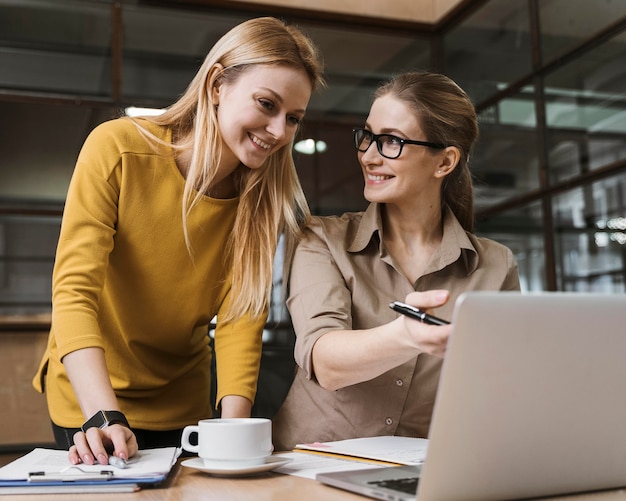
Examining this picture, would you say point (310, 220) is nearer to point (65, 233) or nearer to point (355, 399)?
point (355, 399)

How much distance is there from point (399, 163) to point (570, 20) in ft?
6.95

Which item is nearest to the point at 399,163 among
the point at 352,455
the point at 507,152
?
the point at 352,455

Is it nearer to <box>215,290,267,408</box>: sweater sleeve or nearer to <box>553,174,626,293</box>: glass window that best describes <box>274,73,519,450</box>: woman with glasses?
<box>215,290,267,408</box>: sweater sleeve

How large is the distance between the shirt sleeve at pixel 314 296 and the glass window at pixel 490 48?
93.9 inches

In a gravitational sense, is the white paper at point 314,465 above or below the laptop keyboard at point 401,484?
below

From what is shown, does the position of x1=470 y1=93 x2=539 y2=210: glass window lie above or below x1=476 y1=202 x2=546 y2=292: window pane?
above

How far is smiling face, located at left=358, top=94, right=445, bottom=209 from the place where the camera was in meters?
1.50

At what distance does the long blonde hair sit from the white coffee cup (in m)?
0.49

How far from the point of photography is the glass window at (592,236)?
2.92 m

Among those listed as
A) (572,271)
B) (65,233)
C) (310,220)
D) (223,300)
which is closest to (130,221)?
(65,233)

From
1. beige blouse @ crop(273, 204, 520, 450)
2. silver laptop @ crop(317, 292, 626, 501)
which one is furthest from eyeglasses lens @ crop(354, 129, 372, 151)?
silver laptop @ crop(317, 292, 626, 501)

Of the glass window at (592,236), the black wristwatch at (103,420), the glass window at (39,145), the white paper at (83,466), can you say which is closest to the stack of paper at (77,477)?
the white paper at (83,466)

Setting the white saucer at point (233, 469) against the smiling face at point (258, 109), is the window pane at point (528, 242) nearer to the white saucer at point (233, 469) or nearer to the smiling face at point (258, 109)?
the smiling face at point (258, 109)

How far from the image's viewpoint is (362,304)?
1409 millimetres
